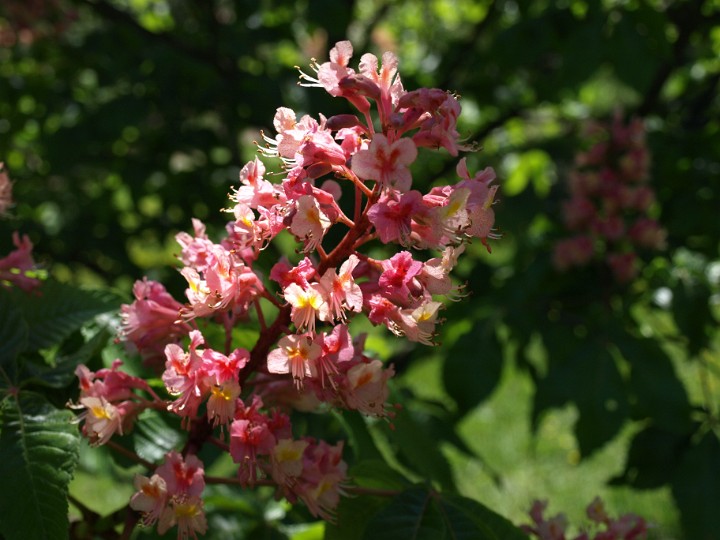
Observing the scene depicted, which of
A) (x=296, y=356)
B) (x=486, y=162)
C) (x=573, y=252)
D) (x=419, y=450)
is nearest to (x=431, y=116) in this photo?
(x=296, y=356)

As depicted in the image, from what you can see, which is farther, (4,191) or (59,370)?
(4,191)

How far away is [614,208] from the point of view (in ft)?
9.14

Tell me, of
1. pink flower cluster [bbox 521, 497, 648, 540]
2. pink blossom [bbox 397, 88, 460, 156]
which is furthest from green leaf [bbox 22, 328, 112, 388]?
pink flower cluster [bbox 521, 497, 648, 540]

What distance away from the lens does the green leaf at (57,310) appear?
4.69ft

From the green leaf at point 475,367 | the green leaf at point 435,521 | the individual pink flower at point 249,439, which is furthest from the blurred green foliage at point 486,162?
the individual pink flower at point 249,439

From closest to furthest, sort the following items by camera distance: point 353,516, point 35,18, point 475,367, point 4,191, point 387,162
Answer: point 387,162
point 353,516
point 4,191
point 475,367
point 35,18

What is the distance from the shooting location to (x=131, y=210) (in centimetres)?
367

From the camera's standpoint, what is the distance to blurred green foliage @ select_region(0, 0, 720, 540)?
2.48 metres

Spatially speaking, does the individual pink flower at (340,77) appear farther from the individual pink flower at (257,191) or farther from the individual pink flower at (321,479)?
the individual pink flower at (321,479)

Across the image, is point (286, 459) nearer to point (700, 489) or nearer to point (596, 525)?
point (596, 525)

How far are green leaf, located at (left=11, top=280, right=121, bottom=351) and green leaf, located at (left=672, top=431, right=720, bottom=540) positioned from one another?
5.30ft

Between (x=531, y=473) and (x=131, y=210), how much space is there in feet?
8.80

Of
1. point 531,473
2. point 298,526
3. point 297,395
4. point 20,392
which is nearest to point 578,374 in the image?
point 298,526

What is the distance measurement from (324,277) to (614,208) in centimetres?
191
